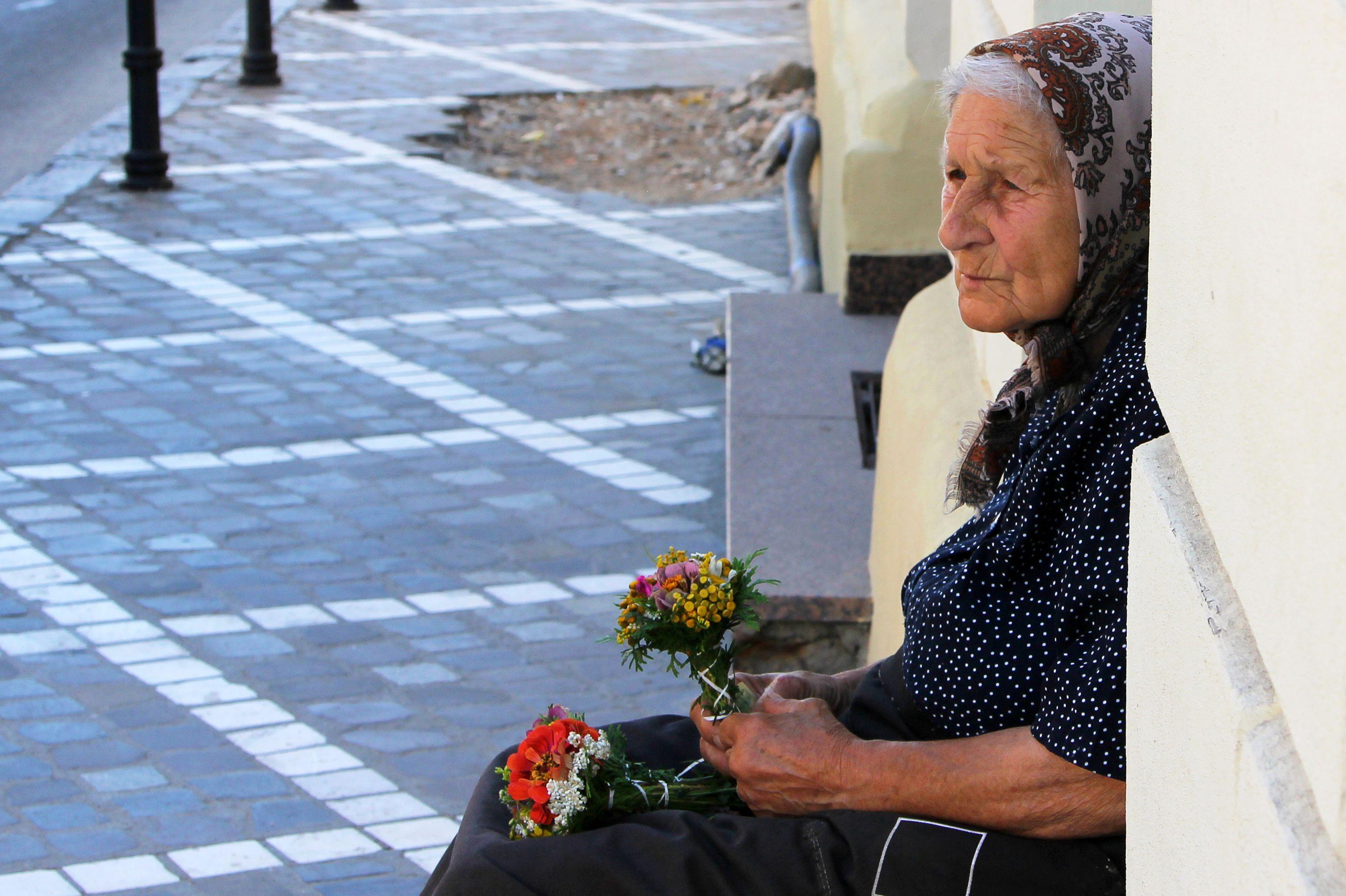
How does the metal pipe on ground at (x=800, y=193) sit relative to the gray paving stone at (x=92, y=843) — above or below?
above

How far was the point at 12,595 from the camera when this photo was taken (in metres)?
4.26

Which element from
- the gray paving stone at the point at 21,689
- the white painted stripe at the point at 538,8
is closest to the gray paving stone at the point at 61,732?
the gray paving stone at the point at 21,689

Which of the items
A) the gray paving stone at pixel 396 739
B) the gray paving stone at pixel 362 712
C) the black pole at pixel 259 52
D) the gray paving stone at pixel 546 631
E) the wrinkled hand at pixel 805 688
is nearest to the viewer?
the wrinkled hand at pixel 805 688

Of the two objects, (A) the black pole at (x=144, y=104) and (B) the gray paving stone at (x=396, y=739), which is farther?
(A) the black pole at (x=144, y=104)

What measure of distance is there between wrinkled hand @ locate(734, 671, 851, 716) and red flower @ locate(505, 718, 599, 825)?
1.17 ft

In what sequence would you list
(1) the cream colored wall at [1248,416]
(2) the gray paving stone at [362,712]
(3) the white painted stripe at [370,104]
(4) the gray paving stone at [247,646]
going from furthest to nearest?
(3) the white painted stripe at [370,104], (4) the gray paving stone at [247,646], (2) the gray paving stone at [362,712], (1) the cream colored wall at [1248,416]

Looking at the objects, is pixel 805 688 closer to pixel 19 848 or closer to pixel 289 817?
pixel 289 817

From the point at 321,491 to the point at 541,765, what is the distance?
10.2 ft

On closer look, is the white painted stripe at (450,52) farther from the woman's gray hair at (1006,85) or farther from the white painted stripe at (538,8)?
the woman's gray hair at (1006,85)

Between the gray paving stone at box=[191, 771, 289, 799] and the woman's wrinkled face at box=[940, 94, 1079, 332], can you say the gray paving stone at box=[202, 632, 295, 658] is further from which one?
the woman's wrinkled face at box=[940, 94, 1079, 332]

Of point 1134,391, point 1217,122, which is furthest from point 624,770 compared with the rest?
point 1217,122

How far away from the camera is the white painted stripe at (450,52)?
11453mm

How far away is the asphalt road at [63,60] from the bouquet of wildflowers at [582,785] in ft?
25.5

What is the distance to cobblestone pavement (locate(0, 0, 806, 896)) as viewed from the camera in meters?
3.39
